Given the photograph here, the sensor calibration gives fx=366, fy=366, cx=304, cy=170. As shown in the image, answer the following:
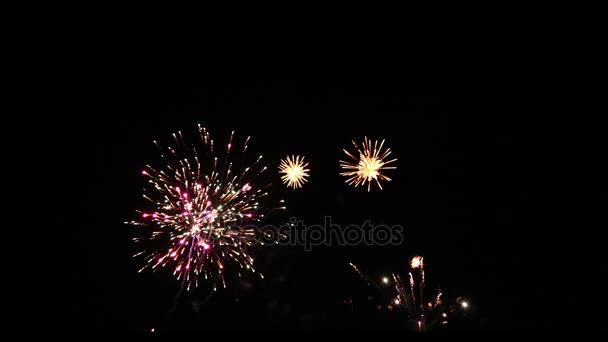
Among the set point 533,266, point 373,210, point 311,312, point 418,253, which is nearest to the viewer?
point 533,266

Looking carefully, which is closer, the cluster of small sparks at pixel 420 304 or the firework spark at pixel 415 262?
the cluster of small sparks at pixel 420 304

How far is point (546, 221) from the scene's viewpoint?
1120cm

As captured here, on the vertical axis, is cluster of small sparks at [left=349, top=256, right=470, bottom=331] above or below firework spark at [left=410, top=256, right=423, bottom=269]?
below

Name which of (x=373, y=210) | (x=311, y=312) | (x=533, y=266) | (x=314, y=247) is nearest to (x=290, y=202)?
(x=314, y=247)

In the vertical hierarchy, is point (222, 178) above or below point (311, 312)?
above

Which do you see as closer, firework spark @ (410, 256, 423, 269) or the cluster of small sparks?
the cluster of small sparks

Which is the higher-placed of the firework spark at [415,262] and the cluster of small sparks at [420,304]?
the firework spark at [415,262]

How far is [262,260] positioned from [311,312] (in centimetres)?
311

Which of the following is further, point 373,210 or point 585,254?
point 373,210

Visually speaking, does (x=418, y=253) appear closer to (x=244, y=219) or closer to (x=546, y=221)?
(x=546, y=221)

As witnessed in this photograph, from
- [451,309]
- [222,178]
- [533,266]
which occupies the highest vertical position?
[222,178]

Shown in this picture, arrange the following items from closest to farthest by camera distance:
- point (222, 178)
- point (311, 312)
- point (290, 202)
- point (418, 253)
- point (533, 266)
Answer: point (222, 178)
point (533, 266)
point (311, 312)
point (418, 253)
point (290, 202)

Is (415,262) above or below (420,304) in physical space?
above

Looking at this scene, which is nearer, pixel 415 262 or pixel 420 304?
pixel 420 304
